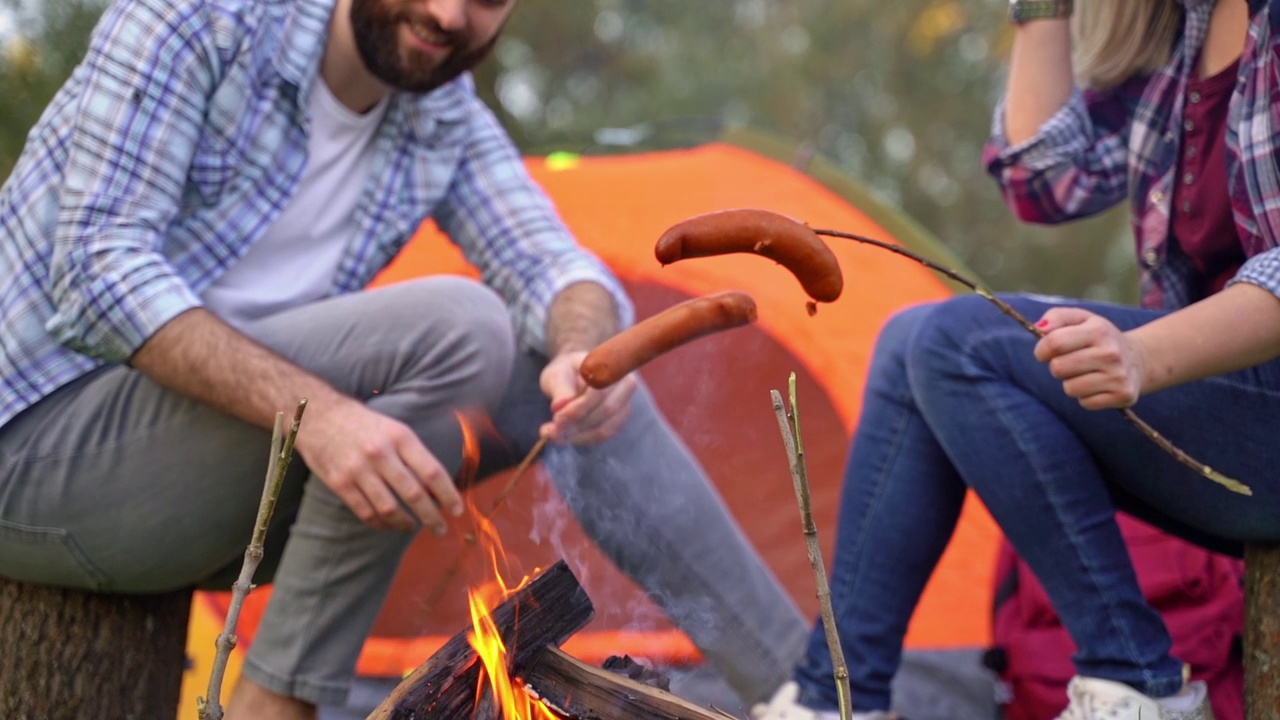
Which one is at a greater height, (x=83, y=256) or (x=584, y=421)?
(x=83, y=256)

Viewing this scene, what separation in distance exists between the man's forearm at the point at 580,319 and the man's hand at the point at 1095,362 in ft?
2.74

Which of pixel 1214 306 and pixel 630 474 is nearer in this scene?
pixel 1214 306

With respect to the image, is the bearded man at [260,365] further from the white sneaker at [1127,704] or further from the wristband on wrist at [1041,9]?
the wristband on wrist at [1041,9]

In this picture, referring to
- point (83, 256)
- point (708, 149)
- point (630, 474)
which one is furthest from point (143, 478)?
point (708, 149)

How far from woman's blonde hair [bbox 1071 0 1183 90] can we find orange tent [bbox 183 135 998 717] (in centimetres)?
121

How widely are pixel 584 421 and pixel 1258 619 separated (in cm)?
100

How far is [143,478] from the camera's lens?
1.63 meters

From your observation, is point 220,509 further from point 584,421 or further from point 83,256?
point 584,421

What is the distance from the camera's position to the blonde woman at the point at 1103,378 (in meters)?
1.40

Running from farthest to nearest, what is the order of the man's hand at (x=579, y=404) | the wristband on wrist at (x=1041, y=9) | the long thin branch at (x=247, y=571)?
the wristband on wrist at (x=1041, y=9)
the man's hand at (x=579, y=404)
the long thin branch at (x=247, y=571)

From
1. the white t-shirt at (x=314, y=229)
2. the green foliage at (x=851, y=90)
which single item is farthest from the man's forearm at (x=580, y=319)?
the green foliage at (x=851, y=90)

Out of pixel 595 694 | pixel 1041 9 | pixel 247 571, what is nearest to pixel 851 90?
pixel 1041 9

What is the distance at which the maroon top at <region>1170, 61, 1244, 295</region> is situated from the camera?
162 centimetres

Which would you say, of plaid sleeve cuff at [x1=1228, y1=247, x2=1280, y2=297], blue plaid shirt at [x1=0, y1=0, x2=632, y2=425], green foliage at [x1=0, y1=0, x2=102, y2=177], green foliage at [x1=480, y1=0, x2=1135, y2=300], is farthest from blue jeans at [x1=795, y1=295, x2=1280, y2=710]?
green foliage at [x1=480, y1=0, x2=1135, y2=300]
